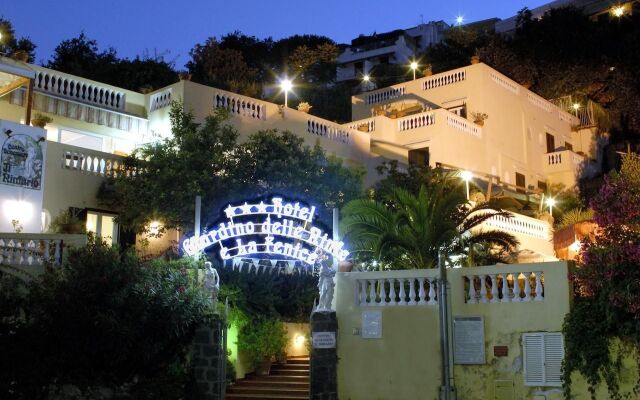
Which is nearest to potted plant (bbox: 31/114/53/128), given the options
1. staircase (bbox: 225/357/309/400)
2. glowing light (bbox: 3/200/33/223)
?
glowing light (bbox: 3/200/33/223)

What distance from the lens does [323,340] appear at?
17.1 m

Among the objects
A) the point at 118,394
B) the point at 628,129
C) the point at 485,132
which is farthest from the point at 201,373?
the point at 628,129

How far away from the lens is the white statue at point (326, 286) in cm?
1714

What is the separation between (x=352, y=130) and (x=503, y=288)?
16449 mm

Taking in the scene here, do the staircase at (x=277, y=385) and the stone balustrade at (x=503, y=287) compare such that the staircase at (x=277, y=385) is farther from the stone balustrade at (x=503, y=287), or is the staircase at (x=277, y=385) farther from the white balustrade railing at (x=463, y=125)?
the white balustrade railing at (x=463, y=125)

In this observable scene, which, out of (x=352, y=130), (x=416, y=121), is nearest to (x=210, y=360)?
(x=352, y=130)

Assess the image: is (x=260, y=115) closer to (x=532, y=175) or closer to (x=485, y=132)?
(x=485, y=132)

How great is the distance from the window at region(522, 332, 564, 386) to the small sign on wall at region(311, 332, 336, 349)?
3.91m

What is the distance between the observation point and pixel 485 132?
119 ft

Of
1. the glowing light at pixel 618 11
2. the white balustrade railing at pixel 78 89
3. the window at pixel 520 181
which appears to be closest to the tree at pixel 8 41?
the white balustrade railing at pixel 78 89

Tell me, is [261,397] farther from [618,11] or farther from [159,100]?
[618,11]

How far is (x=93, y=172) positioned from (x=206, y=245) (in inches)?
244

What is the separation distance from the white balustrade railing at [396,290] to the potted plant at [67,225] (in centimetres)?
789

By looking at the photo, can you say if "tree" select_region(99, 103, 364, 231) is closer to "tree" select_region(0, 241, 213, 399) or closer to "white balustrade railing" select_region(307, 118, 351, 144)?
"tree" select_region(0, 241, 213, 399)
